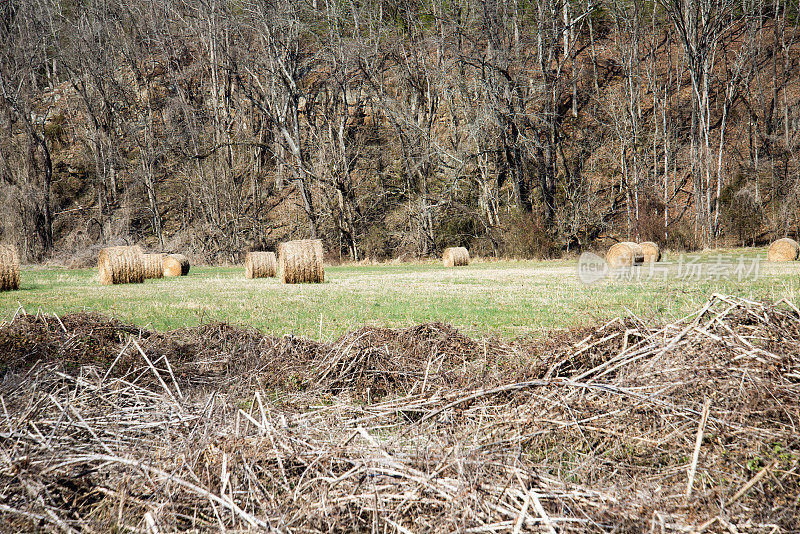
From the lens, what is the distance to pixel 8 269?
1241cm

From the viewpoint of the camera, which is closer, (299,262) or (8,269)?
(8,269)

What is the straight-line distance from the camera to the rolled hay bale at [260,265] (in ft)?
56.1

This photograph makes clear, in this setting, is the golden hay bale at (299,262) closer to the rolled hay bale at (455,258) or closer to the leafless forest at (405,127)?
the rolled hay bale at (455,258)

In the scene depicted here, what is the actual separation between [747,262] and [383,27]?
23174mm

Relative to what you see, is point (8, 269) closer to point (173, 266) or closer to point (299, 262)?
point (299, 262)

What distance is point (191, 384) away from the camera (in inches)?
142

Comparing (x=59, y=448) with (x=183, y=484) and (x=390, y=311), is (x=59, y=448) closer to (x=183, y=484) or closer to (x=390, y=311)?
(x=183, y=484)

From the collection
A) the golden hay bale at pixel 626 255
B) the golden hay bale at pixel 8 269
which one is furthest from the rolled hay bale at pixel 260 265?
the golden hay bale at pixel 626 255

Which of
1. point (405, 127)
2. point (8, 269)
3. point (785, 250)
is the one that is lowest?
point (785, 250)

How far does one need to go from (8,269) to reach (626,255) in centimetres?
1600

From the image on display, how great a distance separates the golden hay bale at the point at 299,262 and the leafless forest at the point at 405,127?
12.9m

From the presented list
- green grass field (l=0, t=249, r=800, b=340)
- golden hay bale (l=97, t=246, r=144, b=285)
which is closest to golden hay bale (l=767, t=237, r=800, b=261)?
green grass field (l=0, t=249, r=800, b=340)

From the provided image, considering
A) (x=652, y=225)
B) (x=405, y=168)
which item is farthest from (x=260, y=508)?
(x=405, y=168)

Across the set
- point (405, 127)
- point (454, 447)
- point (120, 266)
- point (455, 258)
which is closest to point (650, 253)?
point (455, 258)
